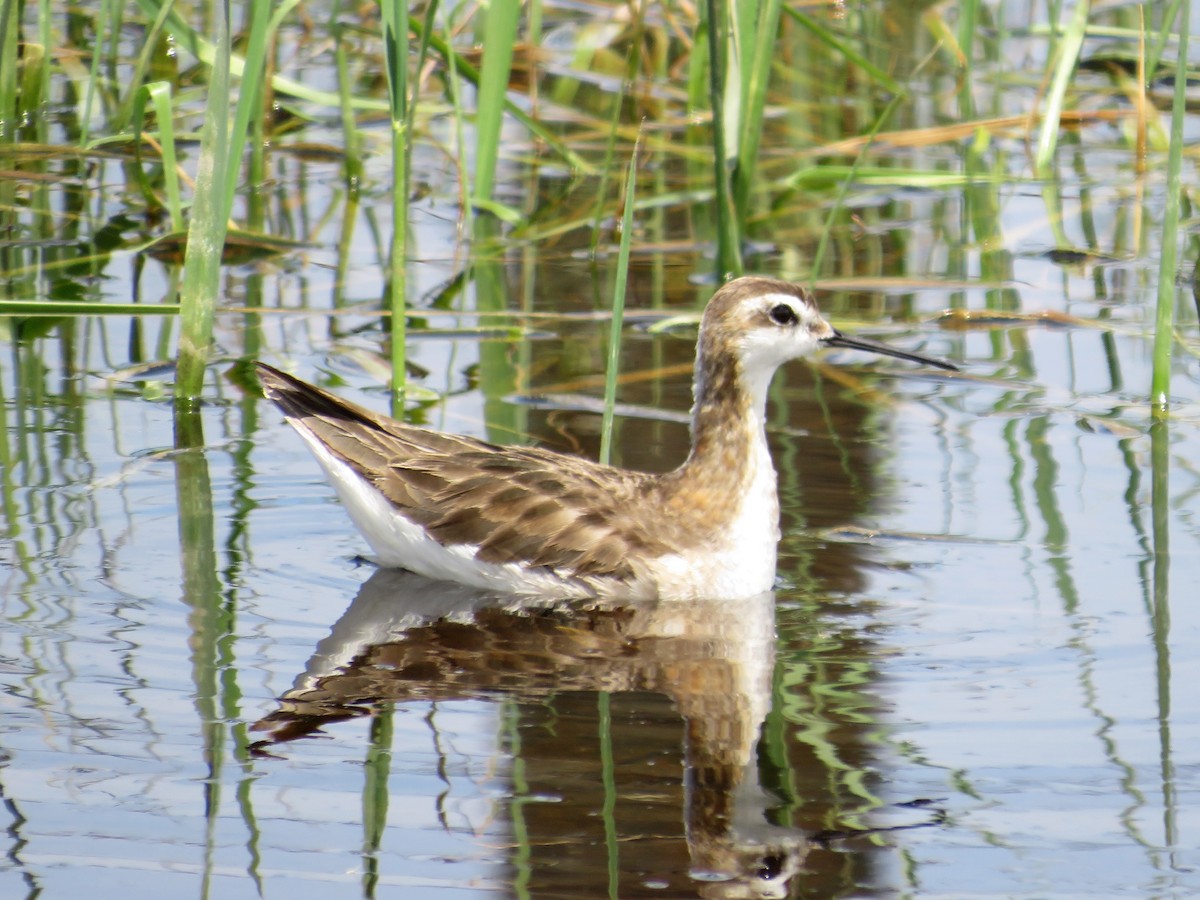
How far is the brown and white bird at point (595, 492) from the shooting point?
7.10m

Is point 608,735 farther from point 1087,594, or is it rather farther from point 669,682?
point 1087,594

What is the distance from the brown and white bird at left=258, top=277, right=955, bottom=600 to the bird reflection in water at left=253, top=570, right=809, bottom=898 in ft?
0.36

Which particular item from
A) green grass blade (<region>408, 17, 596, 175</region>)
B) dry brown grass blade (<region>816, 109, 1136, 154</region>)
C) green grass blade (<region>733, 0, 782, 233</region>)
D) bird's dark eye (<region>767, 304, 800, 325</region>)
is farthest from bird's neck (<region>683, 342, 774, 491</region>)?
dry brown grass blade (<region>816, 109, 1136, 154</region>)

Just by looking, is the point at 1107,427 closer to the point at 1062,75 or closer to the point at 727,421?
the point at 727,421

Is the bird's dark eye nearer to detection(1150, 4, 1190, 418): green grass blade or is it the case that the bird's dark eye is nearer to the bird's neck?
the bird's neck

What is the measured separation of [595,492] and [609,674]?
1.16 m

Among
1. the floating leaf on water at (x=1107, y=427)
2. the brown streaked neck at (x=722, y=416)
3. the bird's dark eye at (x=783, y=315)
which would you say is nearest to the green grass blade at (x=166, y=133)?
the brown streaked neck at (x=722, y=416)

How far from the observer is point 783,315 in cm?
739

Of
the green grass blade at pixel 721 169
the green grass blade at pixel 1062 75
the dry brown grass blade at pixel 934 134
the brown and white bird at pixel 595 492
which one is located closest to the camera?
the brown and white bird at pixel 595 492

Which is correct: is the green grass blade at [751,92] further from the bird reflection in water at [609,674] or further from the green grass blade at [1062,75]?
the bird reflection in water at [609,674]

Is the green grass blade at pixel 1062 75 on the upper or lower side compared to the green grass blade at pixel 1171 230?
upper

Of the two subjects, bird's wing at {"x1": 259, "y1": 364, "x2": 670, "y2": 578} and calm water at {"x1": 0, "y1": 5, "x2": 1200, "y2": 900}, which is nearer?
calm water at {"x1": 0, "y1": 5, "x2": 1200, "y2": 900}

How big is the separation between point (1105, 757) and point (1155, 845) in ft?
1.78

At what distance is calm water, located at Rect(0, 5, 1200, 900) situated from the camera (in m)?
4.95
